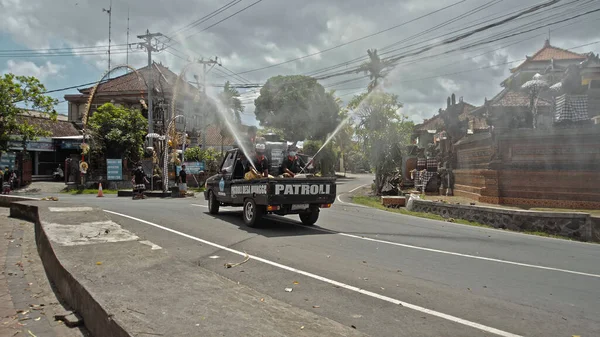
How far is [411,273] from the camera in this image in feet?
21.2

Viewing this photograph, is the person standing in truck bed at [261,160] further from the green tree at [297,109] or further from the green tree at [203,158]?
the green tree at [297,109]

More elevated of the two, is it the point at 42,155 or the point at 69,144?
the point at 69,144

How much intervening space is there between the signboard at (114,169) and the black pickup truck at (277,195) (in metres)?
20.5

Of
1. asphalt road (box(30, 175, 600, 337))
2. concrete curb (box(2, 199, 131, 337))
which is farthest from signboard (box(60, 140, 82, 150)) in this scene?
concrete curb (box(2, 199, 131, 337))

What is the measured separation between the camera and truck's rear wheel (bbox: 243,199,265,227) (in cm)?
1041

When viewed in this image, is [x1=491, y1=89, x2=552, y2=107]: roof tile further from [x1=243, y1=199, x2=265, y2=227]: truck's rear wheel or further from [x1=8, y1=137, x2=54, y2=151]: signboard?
[x1=8, y1=137, x2=54, y2=151]: signboard

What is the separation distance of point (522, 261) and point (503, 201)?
29.2 feet

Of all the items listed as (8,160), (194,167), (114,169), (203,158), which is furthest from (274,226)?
(8,160)

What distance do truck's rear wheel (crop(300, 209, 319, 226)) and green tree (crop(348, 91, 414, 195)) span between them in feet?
48.4

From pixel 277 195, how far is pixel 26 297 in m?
5.31

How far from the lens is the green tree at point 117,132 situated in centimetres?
3042

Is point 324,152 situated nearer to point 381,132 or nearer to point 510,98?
point 381,132

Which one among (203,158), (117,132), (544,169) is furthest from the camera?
(203,158)

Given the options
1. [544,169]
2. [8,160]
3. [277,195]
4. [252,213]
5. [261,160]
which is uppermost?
[8,160]
